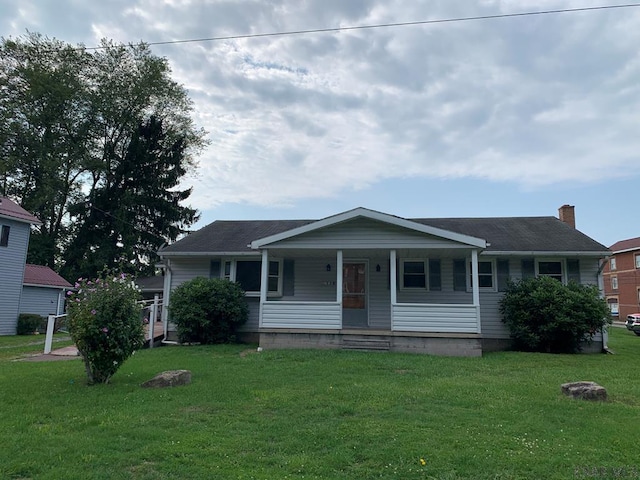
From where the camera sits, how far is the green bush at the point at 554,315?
11.8m

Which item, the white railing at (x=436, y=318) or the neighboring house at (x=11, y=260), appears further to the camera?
the neighboring house at (x=11, y=260)

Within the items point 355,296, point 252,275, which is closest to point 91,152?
point 252,275

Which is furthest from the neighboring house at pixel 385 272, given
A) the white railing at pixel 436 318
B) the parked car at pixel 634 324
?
the parked car at pixel 634 324

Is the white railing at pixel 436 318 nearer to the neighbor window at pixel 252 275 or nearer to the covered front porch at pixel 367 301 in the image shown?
the covered front porch at pixel 367 301

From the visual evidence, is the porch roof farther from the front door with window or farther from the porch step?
the porch step

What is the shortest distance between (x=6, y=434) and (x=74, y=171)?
30.6 m

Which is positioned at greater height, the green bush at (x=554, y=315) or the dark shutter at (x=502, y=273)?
the dark shutter at (x=502, y=273)

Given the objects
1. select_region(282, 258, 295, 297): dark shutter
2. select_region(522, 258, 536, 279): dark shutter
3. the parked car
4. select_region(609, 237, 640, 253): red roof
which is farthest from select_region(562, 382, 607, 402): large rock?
select_region(609, 237, 640, 253): red roof

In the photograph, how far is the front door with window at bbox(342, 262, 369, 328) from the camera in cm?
1385

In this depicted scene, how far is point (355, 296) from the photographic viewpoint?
13969 mm

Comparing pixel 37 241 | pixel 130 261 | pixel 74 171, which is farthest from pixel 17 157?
pixel 130 261

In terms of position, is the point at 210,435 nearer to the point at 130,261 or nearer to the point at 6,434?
the point at 6,434

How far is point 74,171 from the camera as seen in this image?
31109 millimetres

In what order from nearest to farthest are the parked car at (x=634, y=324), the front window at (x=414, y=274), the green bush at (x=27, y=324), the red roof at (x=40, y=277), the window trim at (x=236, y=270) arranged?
1. the front window at (x=414, y=274)
2. the window trim at (x=236, y=270)
3. the green bush at (x=27, y=324)
4. the red roof at (x=40, y=277)
5. the parked car at (x=634, y=324)
